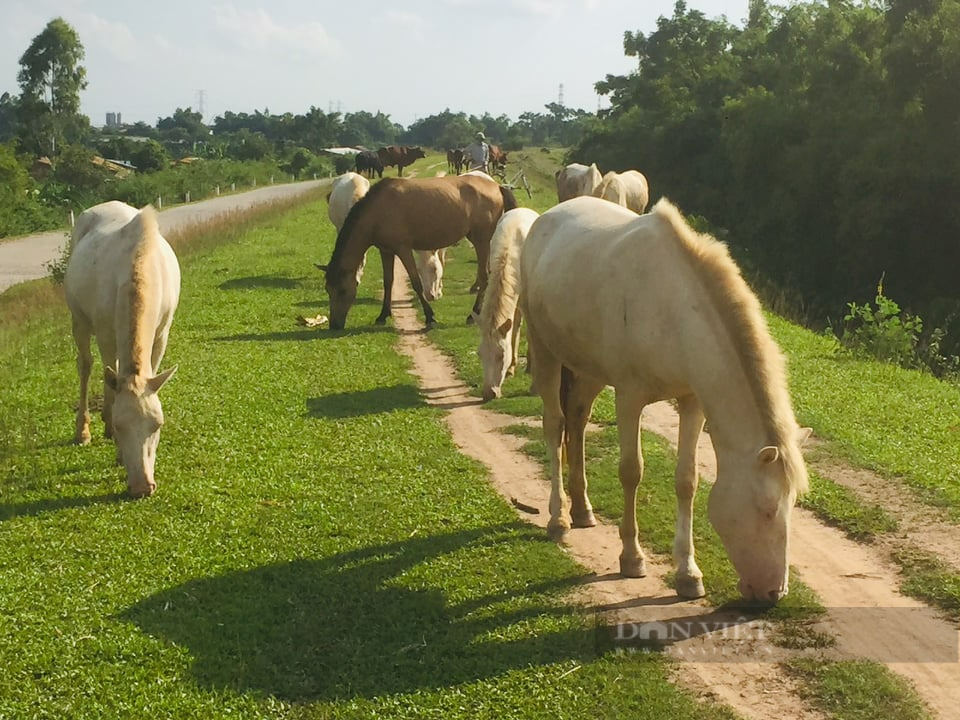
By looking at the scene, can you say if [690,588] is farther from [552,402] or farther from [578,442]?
[552,402]

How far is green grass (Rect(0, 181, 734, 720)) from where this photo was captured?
16.3 ft

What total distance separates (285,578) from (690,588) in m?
2.55

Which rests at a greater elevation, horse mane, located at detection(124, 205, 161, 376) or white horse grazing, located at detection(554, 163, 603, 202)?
white horse grazing, located at detection(554, 163, 603, 202)

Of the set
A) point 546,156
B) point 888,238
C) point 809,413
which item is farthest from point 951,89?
point 546,156

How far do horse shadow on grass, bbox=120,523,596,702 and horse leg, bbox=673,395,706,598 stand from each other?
0.72 metres

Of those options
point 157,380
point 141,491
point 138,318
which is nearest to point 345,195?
point 138,318

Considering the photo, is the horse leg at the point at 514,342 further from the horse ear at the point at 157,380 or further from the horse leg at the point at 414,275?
the horse ear at the point at 157,380

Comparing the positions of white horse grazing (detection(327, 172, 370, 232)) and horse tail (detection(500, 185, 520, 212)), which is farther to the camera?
white horse grazing (detection(327, 172, 370, 232))

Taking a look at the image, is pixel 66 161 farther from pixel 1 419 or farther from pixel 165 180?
pixel 1 419

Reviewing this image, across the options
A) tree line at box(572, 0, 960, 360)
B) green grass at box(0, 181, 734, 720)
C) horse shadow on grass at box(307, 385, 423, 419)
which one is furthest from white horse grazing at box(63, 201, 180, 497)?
tree line at box(572, 0, 960, 360)

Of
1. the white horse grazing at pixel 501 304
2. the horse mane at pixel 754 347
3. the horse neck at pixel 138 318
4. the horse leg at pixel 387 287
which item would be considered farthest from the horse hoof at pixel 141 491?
the horse leg at pixel 387 287

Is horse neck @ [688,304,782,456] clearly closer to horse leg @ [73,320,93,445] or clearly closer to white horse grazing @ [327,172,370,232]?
horse leg @ [73,320,93,445]

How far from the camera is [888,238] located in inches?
900

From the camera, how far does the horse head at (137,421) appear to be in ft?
24.7
